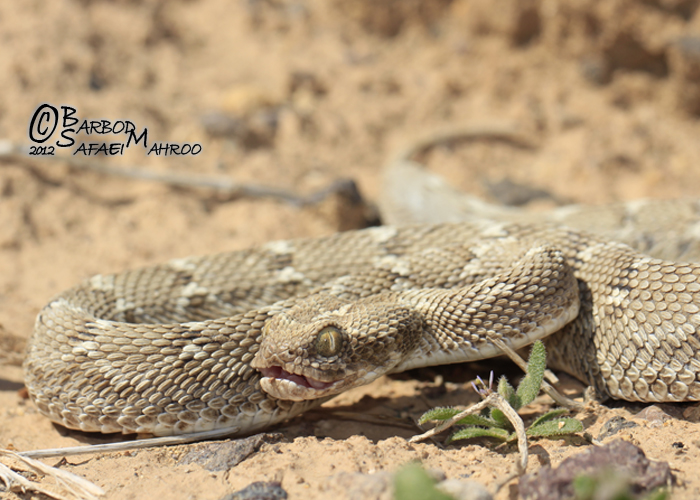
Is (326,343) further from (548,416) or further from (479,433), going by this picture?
(548,416)

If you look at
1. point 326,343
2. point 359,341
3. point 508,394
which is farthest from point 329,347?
point 508,394

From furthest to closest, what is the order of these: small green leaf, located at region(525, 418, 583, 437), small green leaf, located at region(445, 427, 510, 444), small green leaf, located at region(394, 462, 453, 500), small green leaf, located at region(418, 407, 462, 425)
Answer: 1. small green leaf, located at region(418, 407, 462, 425)
2. small green leaf, located at region(445, 427, 510, 444)
3. small green leaf, located at region(525, 418, 583, 437)
4. small green leaf, located at region(394, 462, 453, 500)

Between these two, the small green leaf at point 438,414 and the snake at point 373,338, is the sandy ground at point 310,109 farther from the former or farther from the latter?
the small green leaf at point 438,414

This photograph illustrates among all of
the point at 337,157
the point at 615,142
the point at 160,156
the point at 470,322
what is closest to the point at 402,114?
the point at 337,157

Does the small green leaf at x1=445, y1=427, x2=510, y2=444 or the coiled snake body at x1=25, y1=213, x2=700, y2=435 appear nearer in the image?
the small green leaf at x1=445, y1=427, x2=510, y2=444

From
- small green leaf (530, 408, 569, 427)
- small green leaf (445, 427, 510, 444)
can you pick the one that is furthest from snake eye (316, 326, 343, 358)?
small green leaf (530, 408, 569, 427)

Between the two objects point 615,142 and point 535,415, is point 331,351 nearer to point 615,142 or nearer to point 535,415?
point 535,415

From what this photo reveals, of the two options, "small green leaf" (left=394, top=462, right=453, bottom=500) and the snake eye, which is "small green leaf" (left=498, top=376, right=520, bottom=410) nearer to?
the snake eye
